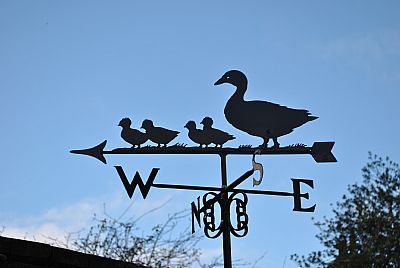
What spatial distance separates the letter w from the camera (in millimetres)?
4527

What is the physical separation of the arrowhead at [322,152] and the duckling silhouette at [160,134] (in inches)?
33.2

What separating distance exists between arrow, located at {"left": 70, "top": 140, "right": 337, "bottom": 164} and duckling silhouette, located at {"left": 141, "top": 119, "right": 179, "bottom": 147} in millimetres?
59

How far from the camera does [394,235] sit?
516 inches

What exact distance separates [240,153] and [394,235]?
9.40 meters

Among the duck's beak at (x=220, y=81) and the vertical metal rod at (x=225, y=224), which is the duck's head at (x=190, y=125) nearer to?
the duck's beak at (x=220, y=81)

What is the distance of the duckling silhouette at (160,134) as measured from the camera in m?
4.61

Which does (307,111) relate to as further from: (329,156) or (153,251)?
(153,251)

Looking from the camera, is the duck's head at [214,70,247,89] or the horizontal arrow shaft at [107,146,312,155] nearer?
the horizontal arrow shaft at [107,146,312,155]

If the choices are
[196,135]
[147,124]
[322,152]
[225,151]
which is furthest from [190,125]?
[322,152]

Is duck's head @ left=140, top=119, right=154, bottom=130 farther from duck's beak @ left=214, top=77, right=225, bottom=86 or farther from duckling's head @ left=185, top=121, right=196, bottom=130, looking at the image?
Result: duck's beak @ left=214, top=77, right=225, bottom=86

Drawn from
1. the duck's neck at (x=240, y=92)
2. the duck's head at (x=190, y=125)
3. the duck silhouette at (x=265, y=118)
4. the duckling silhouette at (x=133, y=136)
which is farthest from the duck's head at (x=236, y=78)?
the duckling silhouette at (x=133, y=136)

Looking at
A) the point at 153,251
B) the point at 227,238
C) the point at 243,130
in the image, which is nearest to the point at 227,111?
the point at 243,130

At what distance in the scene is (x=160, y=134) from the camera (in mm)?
4648

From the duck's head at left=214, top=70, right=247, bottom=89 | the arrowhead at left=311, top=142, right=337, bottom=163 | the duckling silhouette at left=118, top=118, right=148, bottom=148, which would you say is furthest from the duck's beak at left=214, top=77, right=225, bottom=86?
the arrowhead at left=311, top=142, right=337, bottom=163
